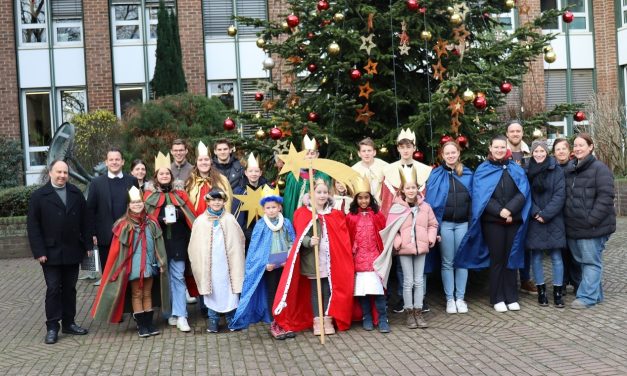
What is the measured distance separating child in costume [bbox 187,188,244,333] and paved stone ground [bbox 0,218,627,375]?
0.34m

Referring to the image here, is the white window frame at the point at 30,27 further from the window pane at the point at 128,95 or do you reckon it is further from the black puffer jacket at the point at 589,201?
the black puffer jacket at the point at 589,201

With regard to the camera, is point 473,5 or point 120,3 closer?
point 473,5

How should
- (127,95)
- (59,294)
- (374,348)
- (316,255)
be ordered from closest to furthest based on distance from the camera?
(374,348) < (316,255) < (59,294) < (127,95)

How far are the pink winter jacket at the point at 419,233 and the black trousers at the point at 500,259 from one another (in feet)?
2.58

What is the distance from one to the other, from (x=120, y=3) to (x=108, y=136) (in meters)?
6.08

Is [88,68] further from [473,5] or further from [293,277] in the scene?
[293,277]

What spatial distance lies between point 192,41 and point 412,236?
16451 mm

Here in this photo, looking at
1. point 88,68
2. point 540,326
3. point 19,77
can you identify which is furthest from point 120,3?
point 540,326

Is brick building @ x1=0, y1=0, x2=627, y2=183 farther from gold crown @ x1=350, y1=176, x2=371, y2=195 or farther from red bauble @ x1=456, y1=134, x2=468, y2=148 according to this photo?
gold crown @ x1=350, y1=176, x2=371, y2=195

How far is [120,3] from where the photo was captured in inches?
897

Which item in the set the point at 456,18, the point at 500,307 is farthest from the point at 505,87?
the point at 500,307

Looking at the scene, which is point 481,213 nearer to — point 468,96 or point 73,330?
point 468,96

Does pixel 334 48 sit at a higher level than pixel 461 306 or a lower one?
higher

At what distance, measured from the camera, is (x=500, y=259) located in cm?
819
